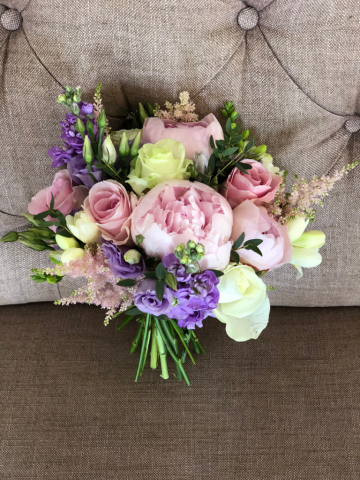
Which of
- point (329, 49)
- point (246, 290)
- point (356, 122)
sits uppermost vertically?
point (329, 49)

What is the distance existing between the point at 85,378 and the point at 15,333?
203mm

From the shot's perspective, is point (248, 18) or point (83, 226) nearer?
point (83, 226)

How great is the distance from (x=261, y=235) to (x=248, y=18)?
414 millimetres

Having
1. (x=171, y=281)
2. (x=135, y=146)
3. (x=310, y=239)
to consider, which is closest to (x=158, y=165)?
(x=135, y=146)

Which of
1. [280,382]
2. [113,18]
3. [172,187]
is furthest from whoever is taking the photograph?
[280,382]

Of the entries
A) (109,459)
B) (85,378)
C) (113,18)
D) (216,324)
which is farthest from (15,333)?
(113,18)

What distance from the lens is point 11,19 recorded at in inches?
26.4

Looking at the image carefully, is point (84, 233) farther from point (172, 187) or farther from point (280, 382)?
point (280, 382)

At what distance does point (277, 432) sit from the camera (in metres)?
0.71

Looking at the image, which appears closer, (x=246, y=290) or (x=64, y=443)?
(x=246, y=290)

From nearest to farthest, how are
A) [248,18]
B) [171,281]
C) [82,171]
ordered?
[171,281], [82,171], [248,18]

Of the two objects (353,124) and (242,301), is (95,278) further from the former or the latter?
(353,124)

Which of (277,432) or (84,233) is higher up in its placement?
(84,233)

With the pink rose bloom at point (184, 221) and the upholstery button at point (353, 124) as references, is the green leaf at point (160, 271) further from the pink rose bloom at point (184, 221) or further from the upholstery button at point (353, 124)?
the upholstery button at point (353, 124)
